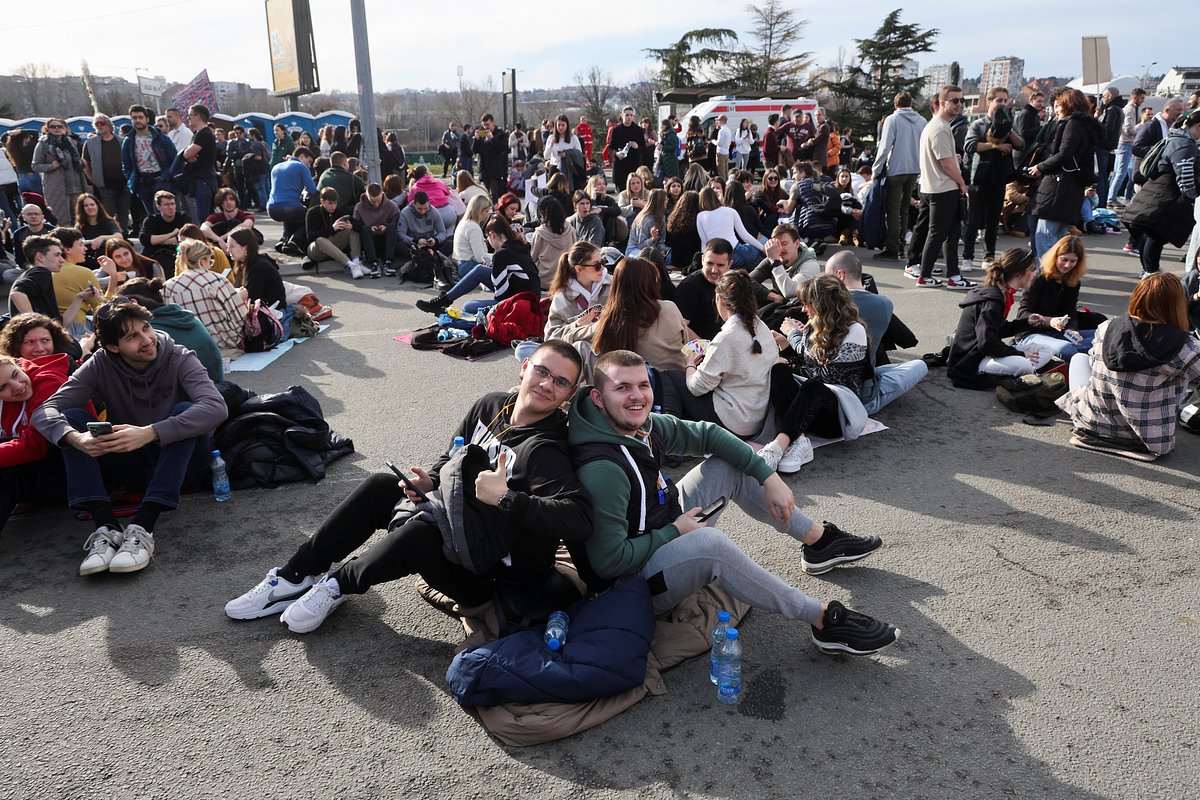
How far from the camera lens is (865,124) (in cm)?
3956

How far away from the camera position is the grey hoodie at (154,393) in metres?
4.52

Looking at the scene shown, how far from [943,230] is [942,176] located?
70 cm

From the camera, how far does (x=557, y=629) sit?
10.6 feet

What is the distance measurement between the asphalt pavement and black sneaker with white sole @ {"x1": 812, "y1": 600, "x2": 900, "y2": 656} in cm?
13

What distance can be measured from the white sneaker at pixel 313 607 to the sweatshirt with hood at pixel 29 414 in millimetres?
1963

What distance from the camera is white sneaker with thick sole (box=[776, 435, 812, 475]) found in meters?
5.28

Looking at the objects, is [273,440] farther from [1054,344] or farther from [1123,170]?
[1123,170]

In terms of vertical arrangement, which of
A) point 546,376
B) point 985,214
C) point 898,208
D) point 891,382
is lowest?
point 891,382

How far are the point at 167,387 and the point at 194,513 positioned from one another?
75 cm

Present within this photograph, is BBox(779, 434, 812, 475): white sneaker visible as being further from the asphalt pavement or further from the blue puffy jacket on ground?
the blue puffy jacket on ground

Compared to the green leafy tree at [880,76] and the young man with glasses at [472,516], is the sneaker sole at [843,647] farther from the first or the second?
the green leafy tree at [880,76]

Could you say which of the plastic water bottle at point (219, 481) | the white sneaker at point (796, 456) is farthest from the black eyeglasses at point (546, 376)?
the plastic water bottle at point (219, 481)

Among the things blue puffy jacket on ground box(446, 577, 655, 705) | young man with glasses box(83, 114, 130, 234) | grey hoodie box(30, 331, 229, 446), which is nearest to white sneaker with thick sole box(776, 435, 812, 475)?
blue puffy jacket on ground box(446, 577, 655, 705)

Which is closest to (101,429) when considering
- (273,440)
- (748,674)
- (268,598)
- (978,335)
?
(273,440)
